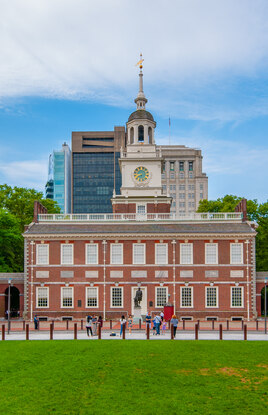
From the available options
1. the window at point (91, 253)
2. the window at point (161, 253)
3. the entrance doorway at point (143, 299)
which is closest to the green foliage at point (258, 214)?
the window at point (161, 253)

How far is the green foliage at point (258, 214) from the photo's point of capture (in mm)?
59031

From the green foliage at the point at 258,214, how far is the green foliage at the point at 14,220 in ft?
78.5

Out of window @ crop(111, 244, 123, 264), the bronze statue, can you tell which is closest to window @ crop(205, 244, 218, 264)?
the bronze statue

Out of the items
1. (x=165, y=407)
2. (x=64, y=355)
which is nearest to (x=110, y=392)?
(x=165, y=407)

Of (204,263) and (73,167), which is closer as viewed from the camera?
(204,263)

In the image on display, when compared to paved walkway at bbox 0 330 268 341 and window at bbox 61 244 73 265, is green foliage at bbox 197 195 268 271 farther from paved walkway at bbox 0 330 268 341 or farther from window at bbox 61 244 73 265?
paved walkway at bbox 0 330 268 341

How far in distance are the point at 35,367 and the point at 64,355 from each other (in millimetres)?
2650

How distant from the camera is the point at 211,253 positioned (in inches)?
1809

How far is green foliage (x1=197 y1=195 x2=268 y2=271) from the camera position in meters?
59.0

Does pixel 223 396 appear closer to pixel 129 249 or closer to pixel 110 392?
pixel 110 392

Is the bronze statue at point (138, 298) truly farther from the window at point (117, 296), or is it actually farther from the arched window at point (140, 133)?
the arched window at point (140, 133)

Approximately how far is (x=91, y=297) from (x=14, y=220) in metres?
16.1

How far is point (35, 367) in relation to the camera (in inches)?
779

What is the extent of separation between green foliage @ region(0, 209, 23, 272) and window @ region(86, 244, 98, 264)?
12884 mm
